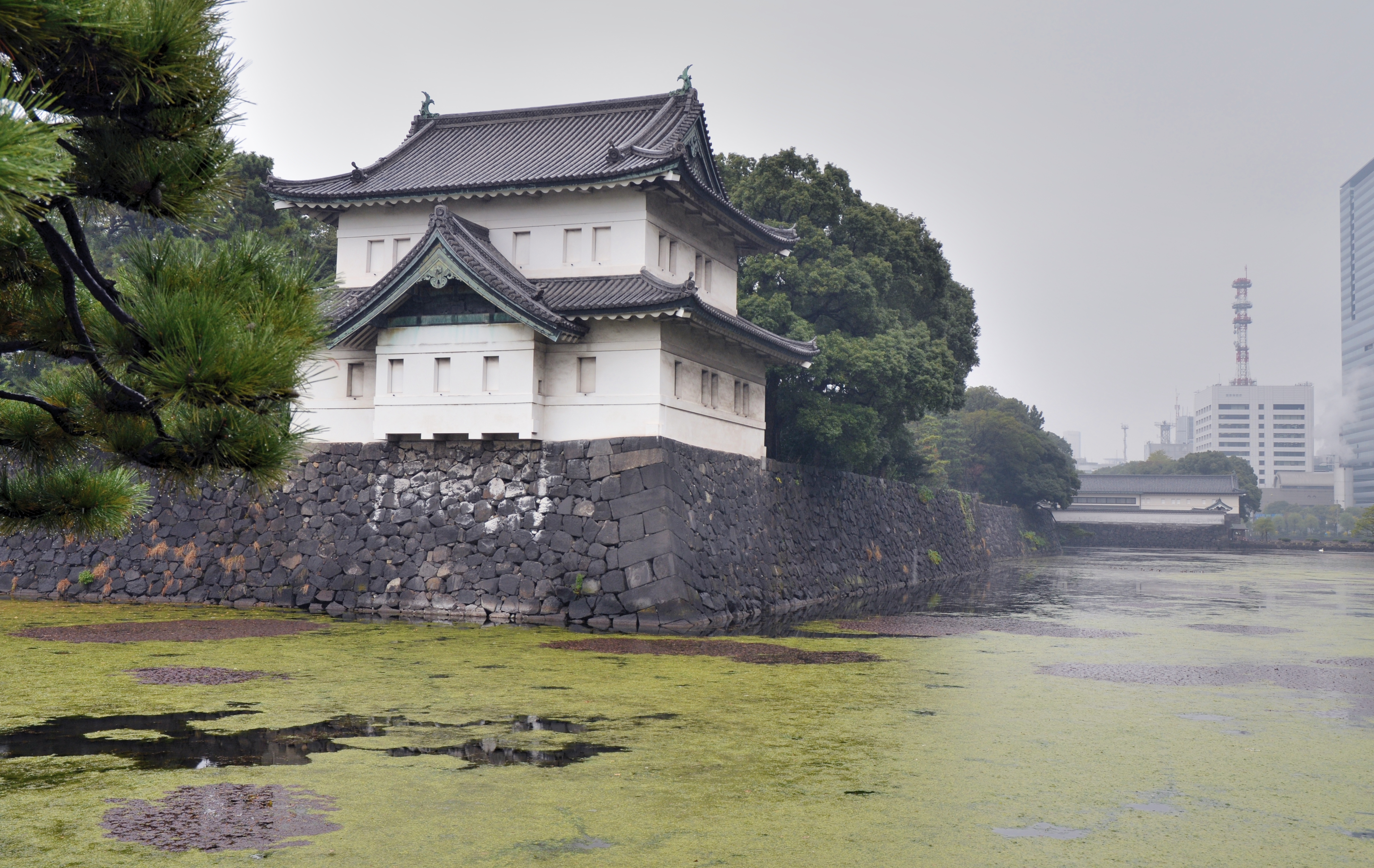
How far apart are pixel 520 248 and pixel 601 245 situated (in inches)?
64.1

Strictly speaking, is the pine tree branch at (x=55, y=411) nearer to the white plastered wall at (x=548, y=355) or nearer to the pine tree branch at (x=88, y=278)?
the pine tree branch at (x=88, y=278)

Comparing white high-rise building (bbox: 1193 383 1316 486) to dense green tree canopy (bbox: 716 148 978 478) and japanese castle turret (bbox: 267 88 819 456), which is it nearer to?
dense green tree canopy (bbox: 716 148 978 478)

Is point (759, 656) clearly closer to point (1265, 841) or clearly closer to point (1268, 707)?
point (1268, 707)

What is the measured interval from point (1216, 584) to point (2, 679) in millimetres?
29407

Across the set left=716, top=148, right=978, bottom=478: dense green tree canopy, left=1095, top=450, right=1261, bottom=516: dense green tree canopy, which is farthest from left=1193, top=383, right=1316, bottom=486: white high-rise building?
left=716, top=148, right=978, bottom=478: dense green tree canopy

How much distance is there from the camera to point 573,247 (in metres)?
18.8

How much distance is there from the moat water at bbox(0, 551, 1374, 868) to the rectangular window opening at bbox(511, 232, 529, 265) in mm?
7547

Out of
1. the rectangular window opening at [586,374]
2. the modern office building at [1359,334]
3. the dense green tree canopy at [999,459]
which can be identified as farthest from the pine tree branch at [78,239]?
the modern office building at [1359,334]

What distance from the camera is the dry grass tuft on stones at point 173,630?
43.2ft

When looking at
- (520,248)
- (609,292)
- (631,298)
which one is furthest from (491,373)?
(520,248)

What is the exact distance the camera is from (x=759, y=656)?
41.9ft

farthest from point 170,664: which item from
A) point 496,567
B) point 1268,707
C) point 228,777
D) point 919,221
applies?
point 919,221

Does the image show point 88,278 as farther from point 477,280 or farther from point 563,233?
point 563,233

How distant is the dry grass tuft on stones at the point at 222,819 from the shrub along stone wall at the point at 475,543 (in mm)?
9886
